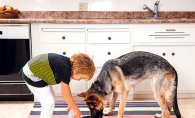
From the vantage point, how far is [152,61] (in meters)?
2.58

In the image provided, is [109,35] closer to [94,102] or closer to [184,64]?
[184,64]

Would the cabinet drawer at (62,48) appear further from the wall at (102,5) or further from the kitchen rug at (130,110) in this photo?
the wall at (102,5)

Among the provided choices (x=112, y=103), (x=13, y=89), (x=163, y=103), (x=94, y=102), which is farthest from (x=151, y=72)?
(x=13, y=89)

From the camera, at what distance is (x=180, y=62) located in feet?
10.3

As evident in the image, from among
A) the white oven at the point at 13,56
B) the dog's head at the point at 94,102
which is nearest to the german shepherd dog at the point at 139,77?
the dog's head at the point at 94,102

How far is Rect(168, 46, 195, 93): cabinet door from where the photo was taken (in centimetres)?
312

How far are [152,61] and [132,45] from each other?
0.53 metres

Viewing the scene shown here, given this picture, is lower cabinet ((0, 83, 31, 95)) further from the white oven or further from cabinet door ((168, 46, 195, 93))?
cabinet door ((168, 46, 195, 93))

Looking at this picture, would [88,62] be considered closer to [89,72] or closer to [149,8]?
[89,72]

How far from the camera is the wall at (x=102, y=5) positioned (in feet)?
11.8

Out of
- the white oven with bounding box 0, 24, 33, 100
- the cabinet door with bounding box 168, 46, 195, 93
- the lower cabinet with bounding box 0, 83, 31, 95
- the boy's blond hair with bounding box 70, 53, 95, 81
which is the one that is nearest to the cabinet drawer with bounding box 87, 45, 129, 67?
the cabinet door with bounding box 168, 46, 195, 93

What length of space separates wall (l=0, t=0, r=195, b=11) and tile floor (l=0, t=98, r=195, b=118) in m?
1.18

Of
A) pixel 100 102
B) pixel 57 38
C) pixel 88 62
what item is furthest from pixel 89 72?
pixel 57 38

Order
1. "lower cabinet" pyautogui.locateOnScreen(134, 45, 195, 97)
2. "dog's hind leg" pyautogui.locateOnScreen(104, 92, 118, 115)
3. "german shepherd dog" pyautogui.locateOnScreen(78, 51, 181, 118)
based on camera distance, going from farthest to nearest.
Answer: "lower cabinet" pyautogui.locateOnScreen(134, 45, 195, 97) < "dog's hind leg" pyautogui.locateOnScreen(104, 92, 118, 115) < "german shepherd dog" pyautogui.locateOnScreen(78, 51, 181, 118)
